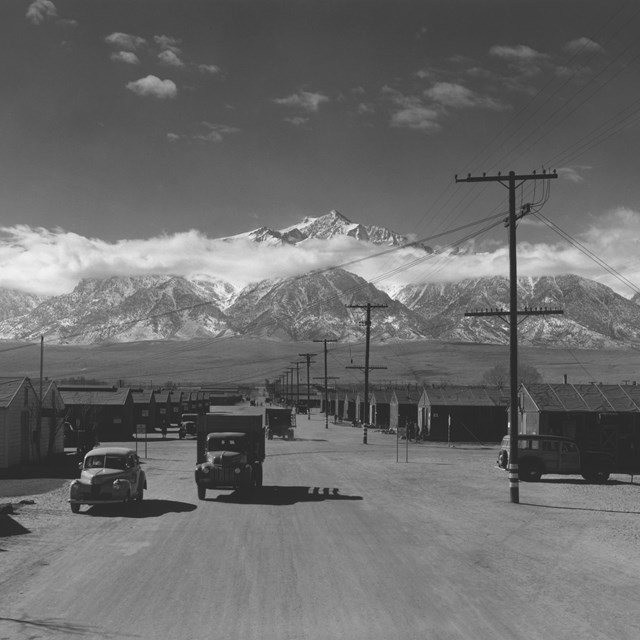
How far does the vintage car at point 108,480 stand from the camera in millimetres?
24453

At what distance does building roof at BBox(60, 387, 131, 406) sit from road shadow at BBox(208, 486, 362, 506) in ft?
133

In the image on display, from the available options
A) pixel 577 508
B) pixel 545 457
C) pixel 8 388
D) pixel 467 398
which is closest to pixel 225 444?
pixel 577 508

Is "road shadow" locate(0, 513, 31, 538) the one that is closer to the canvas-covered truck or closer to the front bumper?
the front bumper

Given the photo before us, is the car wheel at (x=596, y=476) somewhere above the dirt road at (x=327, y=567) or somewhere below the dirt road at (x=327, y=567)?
below

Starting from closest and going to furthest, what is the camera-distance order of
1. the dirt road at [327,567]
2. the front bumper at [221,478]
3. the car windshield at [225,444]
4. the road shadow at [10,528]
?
the dirt road at [327,567] < the road shadow at [10,528] < the front bumper at [221,478] < the car windshield at [225,444]

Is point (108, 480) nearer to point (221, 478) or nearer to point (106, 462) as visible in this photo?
point (106, 462)

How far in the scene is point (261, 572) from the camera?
51.3 feet

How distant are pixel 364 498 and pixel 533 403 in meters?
26.0

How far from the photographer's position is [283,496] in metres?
29.1

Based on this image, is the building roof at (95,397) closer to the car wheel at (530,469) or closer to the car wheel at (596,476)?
the car wheel at (530,469)

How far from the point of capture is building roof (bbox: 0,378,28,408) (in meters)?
41.0

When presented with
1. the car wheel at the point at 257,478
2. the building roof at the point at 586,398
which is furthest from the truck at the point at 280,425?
the car wheel at the point at 257,478

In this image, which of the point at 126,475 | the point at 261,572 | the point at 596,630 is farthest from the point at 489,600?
the point at 126,475

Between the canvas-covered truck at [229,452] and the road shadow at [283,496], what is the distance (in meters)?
0.42
